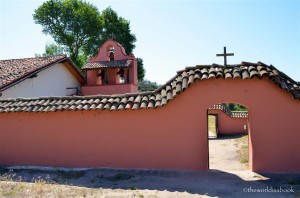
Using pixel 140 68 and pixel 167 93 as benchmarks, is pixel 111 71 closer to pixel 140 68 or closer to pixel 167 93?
pixel 167 93

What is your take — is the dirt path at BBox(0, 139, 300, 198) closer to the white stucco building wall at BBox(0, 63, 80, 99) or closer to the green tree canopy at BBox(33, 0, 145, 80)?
the white stucco building wall at BBox(0, 63, 80, 99)

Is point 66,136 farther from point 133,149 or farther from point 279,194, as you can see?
point 279,194

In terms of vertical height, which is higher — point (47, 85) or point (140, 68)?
point (140, 68)

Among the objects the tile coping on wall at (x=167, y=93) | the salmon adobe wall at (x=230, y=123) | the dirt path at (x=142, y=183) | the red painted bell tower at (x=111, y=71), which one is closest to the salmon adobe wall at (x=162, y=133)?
the tile coping on wall at (x=167, y=93)

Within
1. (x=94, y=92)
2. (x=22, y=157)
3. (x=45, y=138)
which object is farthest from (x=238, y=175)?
(x=94, y=92)

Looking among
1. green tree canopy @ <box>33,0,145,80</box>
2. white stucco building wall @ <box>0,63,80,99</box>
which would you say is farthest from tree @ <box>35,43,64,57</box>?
white stucco building wall @ <box>0,63,80,99</box>

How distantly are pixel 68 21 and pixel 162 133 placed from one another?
100 feet

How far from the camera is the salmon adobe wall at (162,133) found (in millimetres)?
8133

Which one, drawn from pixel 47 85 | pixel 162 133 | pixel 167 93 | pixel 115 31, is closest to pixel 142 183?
pixel 162 133

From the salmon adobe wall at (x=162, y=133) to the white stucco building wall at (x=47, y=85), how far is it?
18.2 ft

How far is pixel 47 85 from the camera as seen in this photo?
17812mm

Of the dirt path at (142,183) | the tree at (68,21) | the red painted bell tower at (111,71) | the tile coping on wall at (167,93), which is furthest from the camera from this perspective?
the tree at (68,21)

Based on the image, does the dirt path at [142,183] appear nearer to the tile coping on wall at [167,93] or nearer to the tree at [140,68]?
the tile coping on wall at [167,93]

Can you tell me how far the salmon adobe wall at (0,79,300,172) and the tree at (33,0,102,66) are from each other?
88.9ft
